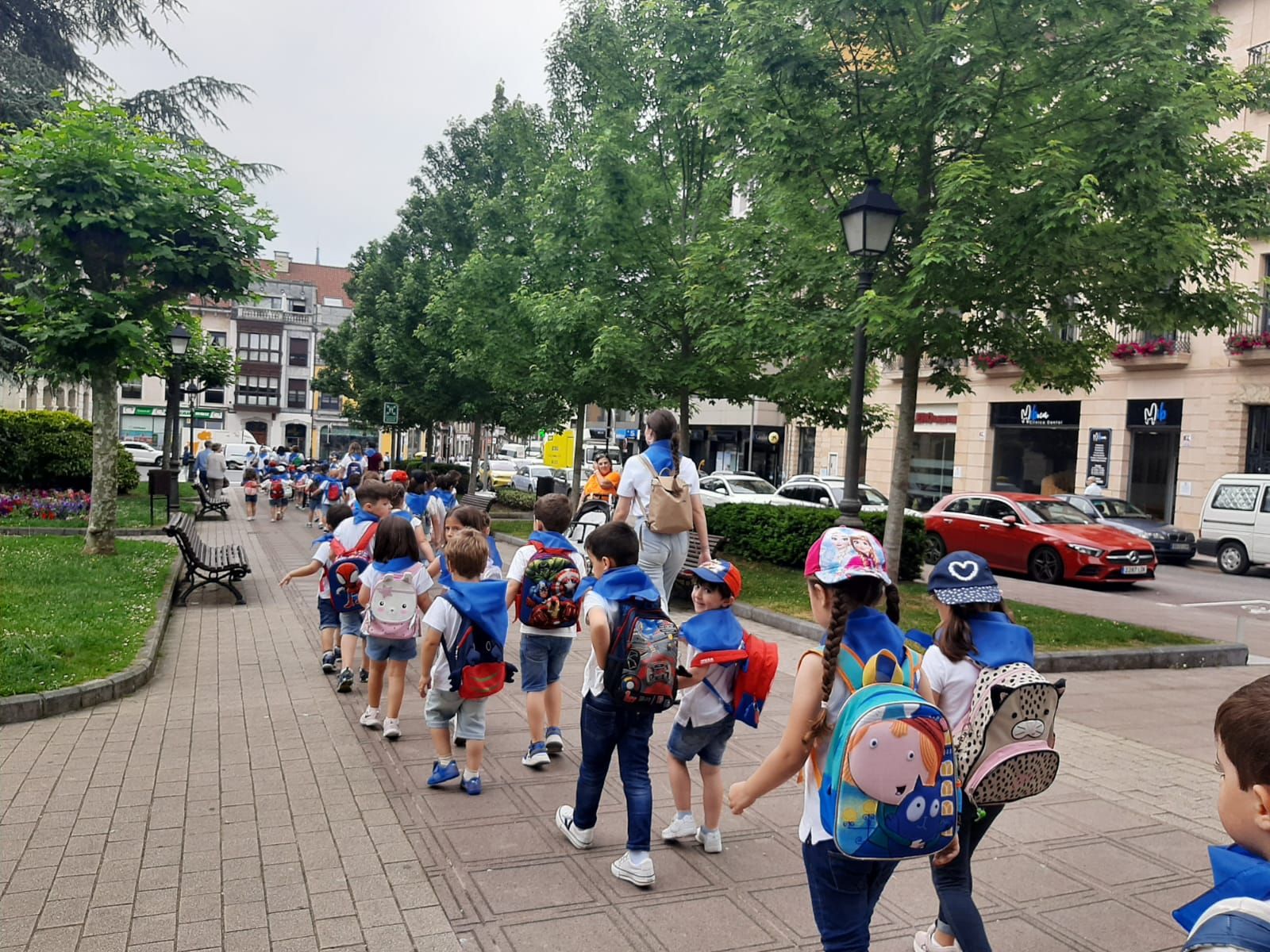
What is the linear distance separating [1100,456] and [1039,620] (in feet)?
72.0

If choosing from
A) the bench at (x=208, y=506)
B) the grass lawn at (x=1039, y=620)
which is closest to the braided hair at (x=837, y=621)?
the grass lawn at (x=1039, y=620)

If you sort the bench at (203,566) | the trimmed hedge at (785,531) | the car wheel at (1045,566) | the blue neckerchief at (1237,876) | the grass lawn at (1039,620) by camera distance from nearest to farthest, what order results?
the blue neckerchief at (1237,876) → the grass lawn at (1039,620) → the bench at (203,566) → the trimmed hedge at (785,531) → the car wheel at (1045,566)

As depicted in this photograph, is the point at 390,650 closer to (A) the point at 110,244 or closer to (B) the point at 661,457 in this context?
(B) the point at 661,457

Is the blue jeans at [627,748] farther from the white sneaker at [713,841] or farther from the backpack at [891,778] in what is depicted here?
the backpack at [891,778]

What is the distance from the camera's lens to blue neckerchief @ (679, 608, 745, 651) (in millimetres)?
3939

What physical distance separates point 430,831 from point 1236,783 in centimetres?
380

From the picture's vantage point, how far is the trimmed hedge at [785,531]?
561 inches

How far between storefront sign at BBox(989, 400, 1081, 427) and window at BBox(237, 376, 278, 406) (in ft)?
210

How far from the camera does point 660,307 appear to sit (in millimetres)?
16906

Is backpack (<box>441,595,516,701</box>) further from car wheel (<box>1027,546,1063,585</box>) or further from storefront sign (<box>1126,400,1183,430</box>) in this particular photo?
storefront sign (<box>1126,400,1183,430</box>)

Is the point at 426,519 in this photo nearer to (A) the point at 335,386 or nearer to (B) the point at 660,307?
(B) the point at 660,307

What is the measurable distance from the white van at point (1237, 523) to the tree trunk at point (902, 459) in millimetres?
12704

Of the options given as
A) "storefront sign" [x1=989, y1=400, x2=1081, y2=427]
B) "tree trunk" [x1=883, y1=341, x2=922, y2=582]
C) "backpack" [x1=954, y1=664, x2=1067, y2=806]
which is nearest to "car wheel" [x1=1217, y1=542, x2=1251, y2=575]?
"storefront sign" [x1=989, y1=400, x2=1081, y2=427]

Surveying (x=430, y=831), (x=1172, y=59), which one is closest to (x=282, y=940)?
(x=430, y=831)
